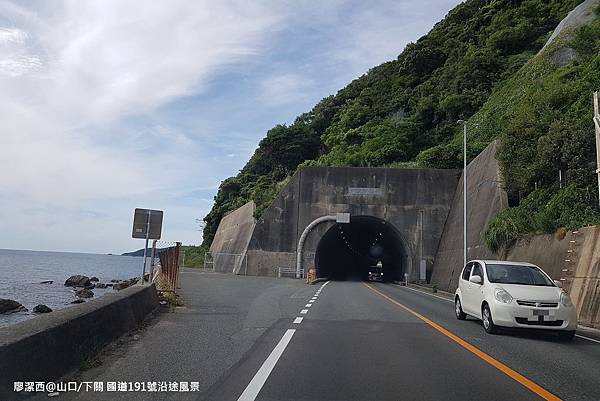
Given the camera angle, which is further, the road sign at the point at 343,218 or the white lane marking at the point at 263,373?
the road sign at the point at 343,218

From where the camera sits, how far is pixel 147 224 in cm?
1616

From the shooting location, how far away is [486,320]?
11633 millimetres

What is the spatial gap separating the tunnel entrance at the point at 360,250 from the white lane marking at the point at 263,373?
36.8 m

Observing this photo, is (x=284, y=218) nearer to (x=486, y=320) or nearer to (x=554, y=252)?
(x=554, y=252)

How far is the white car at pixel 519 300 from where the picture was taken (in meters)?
10.7

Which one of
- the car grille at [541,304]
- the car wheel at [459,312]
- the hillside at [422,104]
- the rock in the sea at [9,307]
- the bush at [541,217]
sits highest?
the hillside at [422,104]

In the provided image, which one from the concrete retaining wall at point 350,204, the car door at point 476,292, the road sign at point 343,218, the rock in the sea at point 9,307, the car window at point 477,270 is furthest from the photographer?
the concrete retaining wall at point 350,204

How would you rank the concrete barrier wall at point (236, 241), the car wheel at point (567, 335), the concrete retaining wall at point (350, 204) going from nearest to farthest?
the car wheel at point (567, 335)
the concrete retaining wall at point (350, 204)
the concrete barrier wall at point (236, 241)

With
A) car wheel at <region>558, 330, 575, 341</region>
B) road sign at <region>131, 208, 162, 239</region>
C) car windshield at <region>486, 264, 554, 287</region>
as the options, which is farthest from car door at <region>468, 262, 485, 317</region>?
road sign at <region>131, 208, 162, 239</region>

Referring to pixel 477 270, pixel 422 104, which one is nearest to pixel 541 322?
pixel 477 270

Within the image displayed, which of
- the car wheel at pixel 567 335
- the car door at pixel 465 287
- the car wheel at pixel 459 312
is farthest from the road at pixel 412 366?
the car wheel at pixel 459 312

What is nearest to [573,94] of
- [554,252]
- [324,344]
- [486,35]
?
[554,252]

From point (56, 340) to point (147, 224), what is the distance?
391 inches

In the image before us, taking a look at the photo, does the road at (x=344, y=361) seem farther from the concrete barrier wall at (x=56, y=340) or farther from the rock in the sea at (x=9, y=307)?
the rock in the sea at (x=9, y=307)
